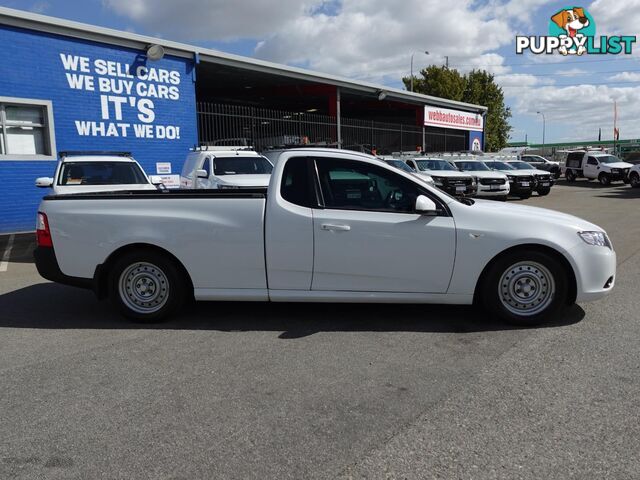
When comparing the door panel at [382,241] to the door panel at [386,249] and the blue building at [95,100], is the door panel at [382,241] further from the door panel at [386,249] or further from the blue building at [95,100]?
the blue building at [95,100]

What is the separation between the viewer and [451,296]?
17.1 feet

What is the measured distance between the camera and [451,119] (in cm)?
3522

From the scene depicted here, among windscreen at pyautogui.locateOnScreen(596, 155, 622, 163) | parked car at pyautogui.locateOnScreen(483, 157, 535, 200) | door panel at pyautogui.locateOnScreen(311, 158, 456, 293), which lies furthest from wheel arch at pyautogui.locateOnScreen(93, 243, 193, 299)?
windscreen at pyautogui.locateOnScreen(596, 155, 622, 163)

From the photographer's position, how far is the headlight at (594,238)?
515 centimetres

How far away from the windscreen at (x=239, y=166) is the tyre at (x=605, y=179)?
2577 cm

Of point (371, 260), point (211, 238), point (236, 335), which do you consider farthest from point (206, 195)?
point (371, 260)

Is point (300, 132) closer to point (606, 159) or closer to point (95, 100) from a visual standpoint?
point (95, 100)

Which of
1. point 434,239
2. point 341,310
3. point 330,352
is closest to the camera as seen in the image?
point 330,352

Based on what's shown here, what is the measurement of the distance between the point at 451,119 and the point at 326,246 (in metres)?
32.2

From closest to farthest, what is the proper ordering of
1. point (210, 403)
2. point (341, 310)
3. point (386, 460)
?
1. point (386, 460)
2. point (210, 403)
3. point (341, 310)

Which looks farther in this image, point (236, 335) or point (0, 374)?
point (236, 335)

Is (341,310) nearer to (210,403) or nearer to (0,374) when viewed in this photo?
(210,403)

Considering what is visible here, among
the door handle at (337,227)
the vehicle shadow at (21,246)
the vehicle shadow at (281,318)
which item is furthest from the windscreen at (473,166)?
the door handle at (337,227)

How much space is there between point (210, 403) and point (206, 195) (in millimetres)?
2377
